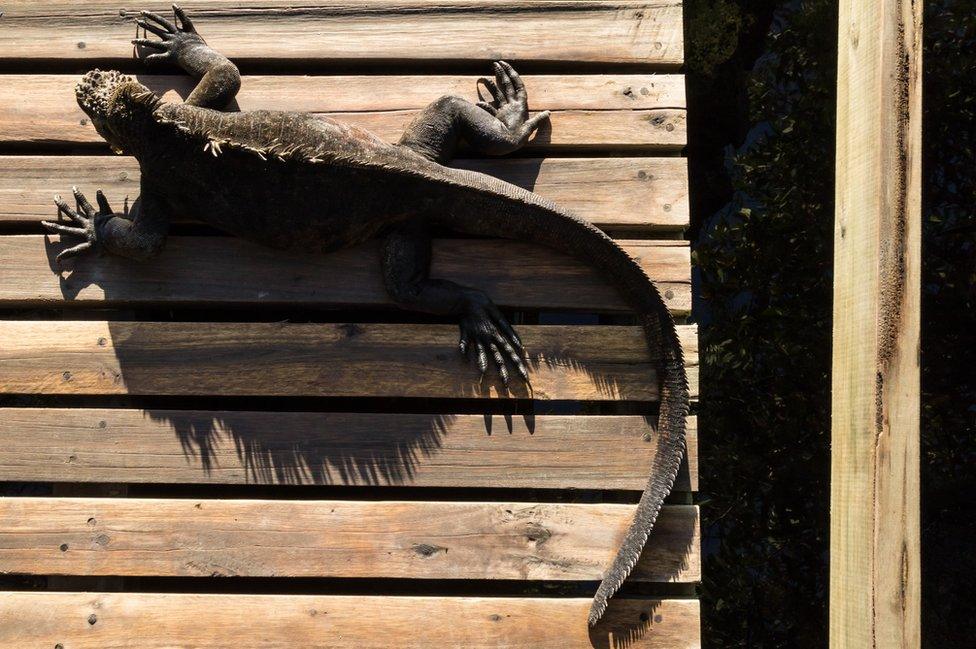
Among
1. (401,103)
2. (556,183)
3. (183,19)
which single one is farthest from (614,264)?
(183,19)

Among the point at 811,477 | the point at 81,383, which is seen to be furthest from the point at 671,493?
the point at 81,383

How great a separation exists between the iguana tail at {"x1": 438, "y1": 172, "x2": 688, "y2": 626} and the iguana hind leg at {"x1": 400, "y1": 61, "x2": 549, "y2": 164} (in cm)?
14

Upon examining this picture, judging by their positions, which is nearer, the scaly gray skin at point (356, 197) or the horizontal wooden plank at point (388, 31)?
the scaly gray skin at point (356, 197)

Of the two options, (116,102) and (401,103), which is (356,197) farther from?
(116,102)

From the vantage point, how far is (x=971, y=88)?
3639mm

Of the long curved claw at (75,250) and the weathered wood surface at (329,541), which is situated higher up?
the long curved claw at (75,250)

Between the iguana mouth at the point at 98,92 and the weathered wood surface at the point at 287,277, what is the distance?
514 millimetres

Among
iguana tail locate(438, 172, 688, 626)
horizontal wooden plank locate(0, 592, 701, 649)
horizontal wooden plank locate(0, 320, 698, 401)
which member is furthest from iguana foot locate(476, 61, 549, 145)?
horizontal wooden plank locate(0, 592, 701, 649)

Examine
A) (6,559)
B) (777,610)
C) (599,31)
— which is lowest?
(777,610)

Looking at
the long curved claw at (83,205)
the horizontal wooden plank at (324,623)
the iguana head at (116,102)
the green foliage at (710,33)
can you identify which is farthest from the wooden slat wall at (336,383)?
the green foliage at (710,33)

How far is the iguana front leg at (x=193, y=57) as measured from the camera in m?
2.78

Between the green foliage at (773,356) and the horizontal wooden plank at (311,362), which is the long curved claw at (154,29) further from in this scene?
the green foliage at (773,356)

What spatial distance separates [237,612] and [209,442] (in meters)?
0.61

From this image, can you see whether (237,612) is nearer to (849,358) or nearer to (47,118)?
(47,118)
